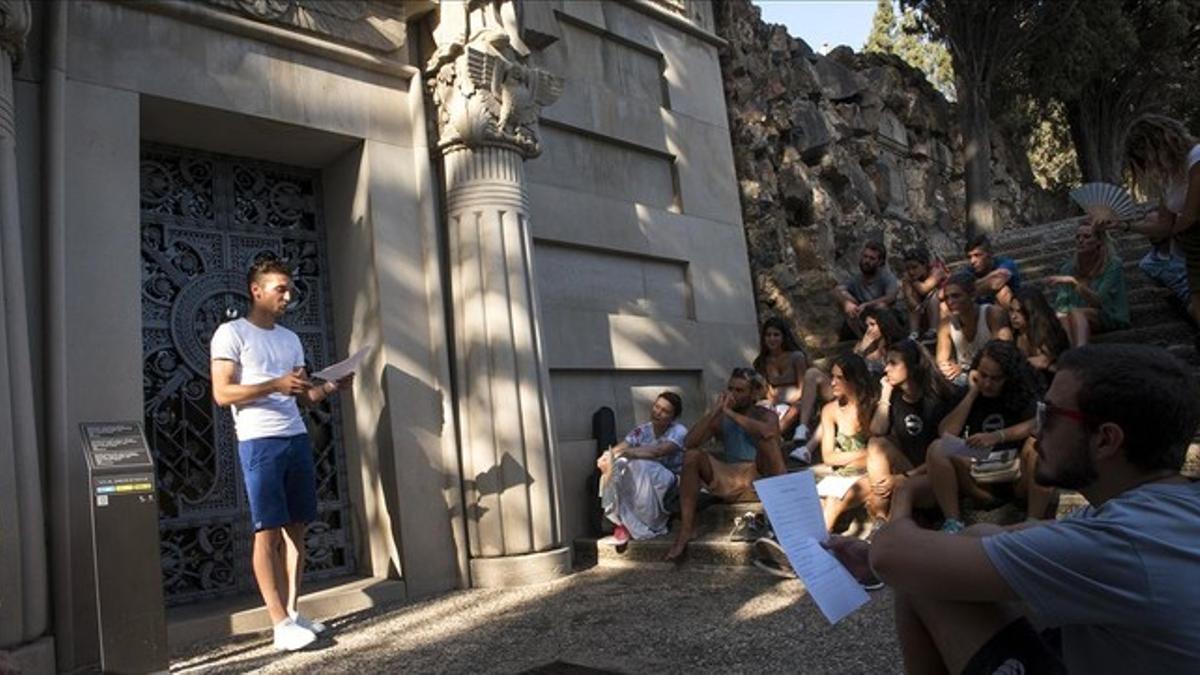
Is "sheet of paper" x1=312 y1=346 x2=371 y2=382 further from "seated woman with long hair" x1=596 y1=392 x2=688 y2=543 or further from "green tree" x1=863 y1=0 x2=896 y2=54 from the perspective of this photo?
"green tree" x1=863 y1=0 x2=896 y2=54

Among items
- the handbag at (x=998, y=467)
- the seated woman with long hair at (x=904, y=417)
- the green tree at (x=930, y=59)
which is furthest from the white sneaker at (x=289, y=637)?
the green tree at (x=930, y=59)

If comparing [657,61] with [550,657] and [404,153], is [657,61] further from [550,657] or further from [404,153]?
[550,657]

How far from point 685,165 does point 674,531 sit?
4.10 m

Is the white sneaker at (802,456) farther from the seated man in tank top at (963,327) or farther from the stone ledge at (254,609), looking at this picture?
the stone ledge at (254,609)

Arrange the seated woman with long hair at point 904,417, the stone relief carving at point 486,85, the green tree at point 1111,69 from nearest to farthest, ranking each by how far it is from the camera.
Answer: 1. the seated woman with long hair at point 904,417
2. the stone relief carving at point 486,85
3. the green tree at point 1111,69

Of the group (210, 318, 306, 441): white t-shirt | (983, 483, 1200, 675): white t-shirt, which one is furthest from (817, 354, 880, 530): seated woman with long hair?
(983, 483, 1200, 675): white t-shirt

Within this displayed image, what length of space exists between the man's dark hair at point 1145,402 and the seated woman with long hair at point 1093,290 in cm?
515

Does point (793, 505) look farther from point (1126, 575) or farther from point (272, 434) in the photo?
point (272, 434)

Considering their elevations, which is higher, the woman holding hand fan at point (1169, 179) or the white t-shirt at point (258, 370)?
the woman holding hand fan at point (1169, 179)

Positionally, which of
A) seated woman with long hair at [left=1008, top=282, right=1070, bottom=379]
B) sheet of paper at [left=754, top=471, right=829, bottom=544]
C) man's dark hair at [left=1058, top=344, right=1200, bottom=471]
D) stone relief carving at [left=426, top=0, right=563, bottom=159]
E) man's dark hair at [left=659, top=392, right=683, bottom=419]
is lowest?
sheet of paper at [left=754, top=471, right=829, bottom=544]

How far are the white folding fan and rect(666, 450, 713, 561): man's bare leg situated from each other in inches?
147

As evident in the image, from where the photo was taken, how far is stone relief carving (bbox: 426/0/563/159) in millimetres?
6012

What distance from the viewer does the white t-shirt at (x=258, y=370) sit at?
4.36 meters

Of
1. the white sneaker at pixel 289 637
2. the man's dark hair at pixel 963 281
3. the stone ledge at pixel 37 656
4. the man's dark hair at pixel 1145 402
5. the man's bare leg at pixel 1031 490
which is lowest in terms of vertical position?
the white sneaker at pixel 289 637
